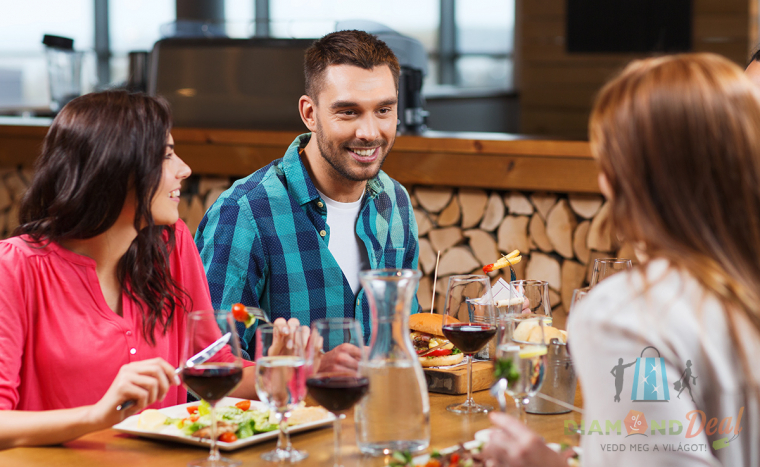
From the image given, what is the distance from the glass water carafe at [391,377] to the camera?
1271mm

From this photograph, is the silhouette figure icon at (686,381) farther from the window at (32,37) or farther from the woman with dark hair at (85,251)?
the window at (32,37)

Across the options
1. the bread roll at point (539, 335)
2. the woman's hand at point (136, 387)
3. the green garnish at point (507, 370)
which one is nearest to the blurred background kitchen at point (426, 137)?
the bread roll at point (539, 335)

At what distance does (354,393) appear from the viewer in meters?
1.22

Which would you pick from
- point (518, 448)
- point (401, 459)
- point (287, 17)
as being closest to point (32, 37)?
point (287, 17)

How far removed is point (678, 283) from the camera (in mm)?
991

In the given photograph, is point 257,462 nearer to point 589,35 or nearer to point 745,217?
point 745,217

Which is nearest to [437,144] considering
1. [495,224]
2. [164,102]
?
[495,224]

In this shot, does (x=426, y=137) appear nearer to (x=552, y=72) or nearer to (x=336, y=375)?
(x=336, y=375)

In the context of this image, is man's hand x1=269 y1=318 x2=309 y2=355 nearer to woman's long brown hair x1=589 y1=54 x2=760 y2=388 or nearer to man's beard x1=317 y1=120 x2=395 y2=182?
woman's long brown hair x1=589 y1=54 x2=760 y2=388

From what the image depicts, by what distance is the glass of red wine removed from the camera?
5.16ft

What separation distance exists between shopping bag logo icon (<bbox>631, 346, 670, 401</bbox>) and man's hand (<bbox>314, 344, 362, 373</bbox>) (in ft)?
1.42

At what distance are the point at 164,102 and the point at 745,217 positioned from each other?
4.12 ft

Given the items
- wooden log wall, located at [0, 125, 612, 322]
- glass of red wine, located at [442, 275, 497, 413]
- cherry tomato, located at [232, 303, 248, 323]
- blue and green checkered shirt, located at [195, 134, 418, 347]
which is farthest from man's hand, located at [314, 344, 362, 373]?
wooden log wall, located at [0, 125, 612, 322]

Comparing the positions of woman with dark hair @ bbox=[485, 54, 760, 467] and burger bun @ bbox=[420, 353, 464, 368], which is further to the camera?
burger bun @ bbox=[420, 353, 464, 368]
